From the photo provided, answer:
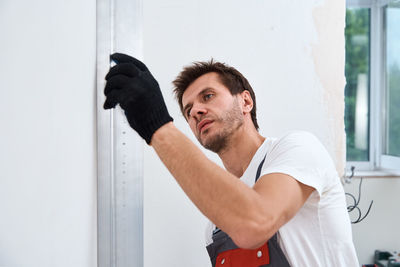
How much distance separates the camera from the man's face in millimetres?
1130

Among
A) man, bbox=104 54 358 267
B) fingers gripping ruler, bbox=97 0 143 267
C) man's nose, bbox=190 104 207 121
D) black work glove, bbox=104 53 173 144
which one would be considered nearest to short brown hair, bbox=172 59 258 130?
A: man, bbox=104 54 358 267

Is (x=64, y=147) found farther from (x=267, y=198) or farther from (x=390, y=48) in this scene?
(x=390, y=48)

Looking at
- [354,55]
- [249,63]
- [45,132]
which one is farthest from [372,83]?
[45,132]

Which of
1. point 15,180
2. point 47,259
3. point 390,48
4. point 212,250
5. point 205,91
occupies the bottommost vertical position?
point 212,250

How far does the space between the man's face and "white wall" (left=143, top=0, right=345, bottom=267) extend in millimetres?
140

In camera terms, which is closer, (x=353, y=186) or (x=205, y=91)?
(x=205, y=91)

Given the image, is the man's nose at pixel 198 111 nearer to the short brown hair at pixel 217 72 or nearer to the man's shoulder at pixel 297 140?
the short brown hair at pixel 217 72

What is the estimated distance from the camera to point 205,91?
3.86ft

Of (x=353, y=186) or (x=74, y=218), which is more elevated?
(x=74, y=218)

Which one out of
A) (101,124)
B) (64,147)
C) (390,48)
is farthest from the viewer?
(390,48)

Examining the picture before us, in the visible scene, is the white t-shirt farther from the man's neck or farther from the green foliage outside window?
the green foliage outside window

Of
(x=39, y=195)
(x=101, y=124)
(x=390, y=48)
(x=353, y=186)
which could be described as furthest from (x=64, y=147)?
(x=390, y=48)

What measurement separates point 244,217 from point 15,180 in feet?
1.29

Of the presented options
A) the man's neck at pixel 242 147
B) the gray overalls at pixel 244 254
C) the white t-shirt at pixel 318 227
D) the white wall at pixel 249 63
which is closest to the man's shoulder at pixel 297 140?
the white t-shirt at pixel 318 227
